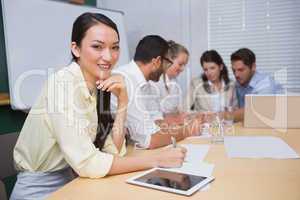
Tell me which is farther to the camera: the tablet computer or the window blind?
the window blind

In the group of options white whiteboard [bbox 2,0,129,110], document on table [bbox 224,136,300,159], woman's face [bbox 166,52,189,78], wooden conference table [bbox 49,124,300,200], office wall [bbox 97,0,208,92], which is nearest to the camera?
wooden conference table [bbox 49,124,300,200]

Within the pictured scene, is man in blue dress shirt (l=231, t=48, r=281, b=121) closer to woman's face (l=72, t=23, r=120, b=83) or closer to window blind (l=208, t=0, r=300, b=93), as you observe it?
window blind (l=208, t=0, r=300, b=93)

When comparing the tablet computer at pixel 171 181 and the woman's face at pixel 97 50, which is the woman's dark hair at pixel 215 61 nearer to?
the woman's face at pixel 97 50

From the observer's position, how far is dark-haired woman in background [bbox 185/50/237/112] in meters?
2.60

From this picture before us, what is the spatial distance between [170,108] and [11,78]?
1291mm

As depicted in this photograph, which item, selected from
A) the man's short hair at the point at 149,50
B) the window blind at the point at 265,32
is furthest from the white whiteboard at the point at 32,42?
the window blind at the point at 265,32

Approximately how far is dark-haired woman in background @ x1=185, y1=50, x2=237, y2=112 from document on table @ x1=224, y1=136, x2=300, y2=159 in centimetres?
101

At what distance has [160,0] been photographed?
313cm

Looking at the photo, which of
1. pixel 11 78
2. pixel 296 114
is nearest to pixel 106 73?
pixel 11 78

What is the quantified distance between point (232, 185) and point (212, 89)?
181cm

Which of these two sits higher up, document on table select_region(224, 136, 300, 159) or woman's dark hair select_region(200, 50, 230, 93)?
woman's dark hair select_region(200, 50, 230, 93)

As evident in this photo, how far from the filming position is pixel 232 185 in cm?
92

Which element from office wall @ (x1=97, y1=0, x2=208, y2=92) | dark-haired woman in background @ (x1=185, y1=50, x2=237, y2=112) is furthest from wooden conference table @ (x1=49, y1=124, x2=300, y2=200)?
office wall @ (x1=97, y1=0, x2=208, y2=92)

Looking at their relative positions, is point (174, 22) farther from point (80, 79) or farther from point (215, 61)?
point (80, 79)
